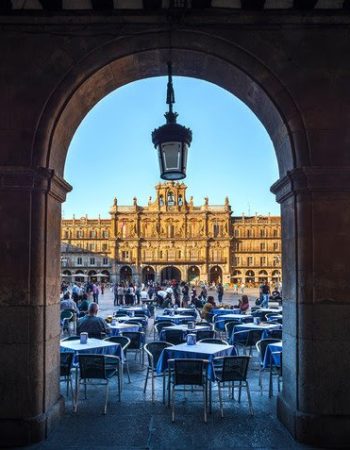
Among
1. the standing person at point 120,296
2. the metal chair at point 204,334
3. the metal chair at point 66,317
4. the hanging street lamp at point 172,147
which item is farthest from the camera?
the standing person at point 120,296

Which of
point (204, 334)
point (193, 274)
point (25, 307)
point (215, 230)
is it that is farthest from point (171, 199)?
point (25, 307)

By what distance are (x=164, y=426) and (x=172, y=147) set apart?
290 centimetres

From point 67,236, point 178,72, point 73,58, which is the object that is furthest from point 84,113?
point 67,236

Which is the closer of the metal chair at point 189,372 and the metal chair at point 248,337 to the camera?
the metal chair at point 189,372

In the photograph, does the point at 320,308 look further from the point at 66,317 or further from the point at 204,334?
the point at 66,317

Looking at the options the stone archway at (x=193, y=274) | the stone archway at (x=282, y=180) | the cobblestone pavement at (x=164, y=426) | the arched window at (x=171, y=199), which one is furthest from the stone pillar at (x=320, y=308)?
the arched window at (x=171, y=199)

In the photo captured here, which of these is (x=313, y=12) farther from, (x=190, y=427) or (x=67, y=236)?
(x=67, y=236)

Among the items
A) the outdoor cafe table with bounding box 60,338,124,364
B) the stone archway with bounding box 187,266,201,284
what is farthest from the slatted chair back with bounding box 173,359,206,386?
the stone archway with bounding box 187,266,201,284

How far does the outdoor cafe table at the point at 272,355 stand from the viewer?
20.1 feet

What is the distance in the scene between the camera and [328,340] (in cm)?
423

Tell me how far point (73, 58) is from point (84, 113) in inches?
31.1

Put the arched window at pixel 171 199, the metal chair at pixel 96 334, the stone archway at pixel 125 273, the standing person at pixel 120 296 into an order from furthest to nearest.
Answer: the arched window at pixel 171 199 < the stone archway at pixel 125 273 < the standing person at pixel 120 296 < the metal chair at pixel 96 334

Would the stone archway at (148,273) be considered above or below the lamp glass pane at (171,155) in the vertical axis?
below

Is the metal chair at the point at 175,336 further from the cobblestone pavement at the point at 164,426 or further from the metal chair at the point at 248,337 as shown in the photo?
the cobblestone pavement at the point at 164,426
